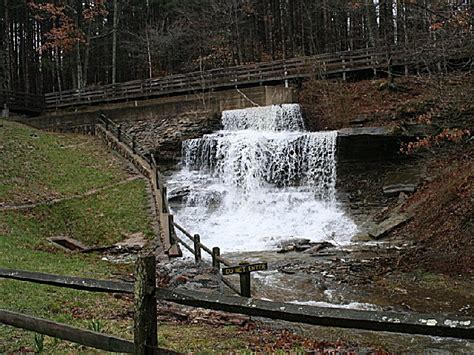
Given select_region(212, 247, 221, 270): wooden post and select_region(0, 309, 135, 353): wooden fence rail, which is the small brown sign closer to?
select_region(212, 247, 221, 270): wooden post

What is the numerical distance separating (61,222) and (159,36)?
986 inches

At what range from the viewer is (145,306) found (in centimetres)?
378

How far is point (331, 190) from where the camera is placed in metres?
21.5

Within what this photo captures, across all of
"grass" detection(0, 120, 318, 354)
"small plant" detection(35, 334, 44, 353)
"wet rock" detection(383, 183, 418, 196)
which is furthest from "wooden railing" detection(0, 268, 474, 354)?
"wet rock" detection(383, 183, 418, 196)

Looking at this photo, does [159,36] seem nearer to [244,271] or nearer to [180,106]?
[180,106]

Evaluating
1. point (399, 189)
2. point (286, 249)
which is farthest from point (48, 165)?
point (399, 189)

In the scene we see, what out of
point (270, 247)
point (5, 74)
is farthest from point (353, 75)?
point (5, 74)

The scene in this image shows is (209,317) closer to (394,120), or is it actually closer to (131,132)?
(394,120)

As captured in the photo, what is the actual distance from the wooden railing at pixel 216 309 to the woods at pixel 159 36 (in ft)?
107

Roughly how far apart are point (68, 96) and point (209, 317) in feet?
97.8

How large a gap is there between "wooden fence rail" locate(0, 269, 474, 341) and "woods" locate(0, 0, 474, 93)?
3287cm

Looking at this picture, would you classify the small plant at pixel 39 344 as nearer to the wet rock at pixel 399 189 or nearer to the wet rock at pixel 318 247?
the wet rock at pixel 318 247

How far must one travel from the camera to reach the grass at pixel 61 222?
7184 mm

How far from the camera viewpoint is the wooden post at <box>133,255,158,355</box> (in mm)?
3727
